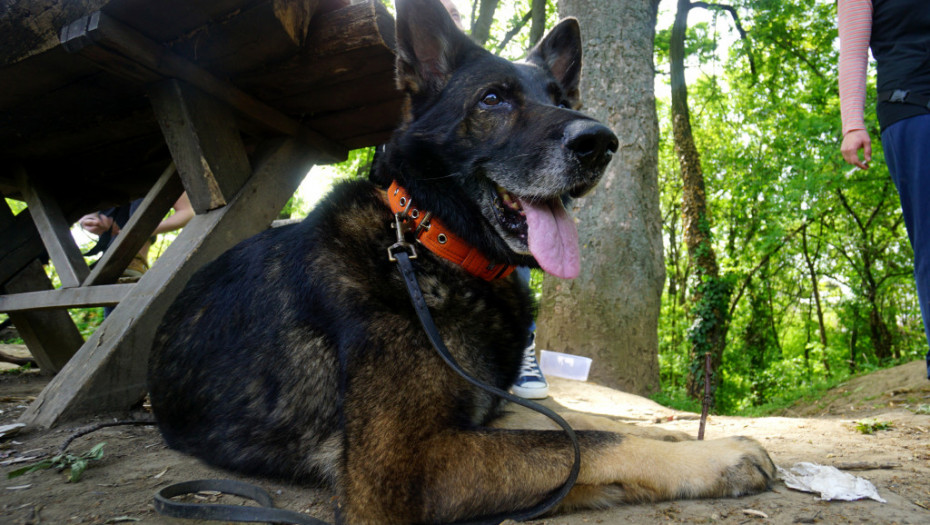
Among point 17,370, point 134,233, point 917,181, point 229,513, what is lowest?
point 17,370

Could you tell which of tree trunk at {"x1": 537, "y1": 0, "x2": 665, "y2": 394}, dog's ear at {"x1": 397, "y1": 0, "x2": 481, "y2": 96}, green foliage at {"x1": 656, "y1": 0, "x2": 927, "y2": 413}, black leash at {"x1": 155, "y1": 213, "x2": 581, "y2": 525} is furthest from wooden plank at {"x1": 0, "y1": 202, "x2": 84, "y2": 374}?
green foliage at {"x1": 656, "y1": 0, "x2": 927, "y2": 413}

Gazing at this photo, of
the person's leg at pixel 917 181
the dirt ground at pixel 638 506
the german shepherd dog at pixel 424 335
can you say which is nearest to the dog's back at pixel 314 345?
the german shepherd dog at pixel 424 335

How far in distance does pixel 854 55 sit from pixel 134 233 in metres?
4.68

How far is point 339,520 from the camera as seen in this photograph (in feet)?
5.49

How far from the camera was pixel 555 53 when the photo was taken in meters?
2.96

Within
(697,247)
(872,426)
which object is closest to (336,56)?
(872,426)

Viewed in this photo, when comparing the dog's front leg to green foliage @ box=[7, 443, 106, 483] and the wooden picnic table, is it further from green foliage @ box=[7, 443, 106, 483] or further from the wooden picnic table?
the wooden picnic table

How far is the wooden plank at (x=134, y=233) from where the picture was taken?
11.5 ft

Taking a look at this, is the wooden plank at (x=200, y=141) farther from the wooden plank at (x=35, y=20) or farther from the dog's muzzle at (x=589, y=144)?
the dog's muzzle at (x=589, y=144)

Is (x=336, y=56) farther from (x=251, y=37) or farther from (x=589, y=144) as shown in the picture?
(x=589, y=144)

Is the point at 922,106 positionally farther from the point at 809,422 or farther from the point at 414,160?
the point at 414,160

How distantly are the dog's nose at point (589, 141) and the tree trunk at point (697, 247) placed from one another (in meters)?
7.92

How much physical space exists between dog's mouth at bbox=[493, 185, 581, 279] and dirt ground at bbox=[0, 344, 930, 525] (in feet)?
2.95

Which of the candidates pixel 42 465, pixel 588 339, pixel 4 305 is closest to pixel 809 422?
pixel 588 339
